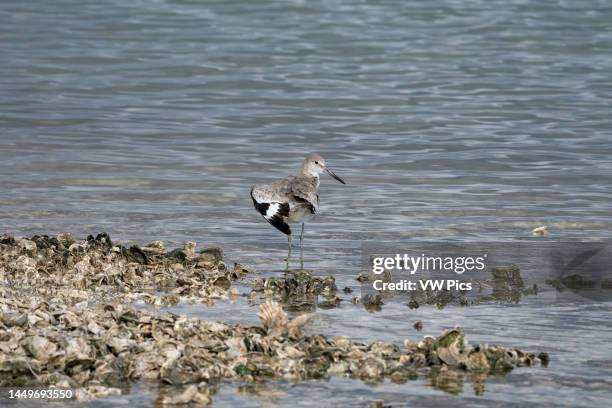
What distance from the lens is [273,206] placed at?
1253 centimetres

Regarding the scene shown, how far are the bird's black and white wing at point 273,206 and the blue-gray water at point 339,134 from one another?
1.71ft

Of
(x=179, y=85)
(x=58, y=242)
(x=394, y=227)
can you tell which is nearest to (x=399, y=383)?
(x=58, y=242)

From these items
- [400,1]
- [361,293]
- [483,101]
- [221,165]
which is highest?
[400,1]

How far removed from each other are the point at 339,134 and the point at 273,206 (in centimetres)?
999

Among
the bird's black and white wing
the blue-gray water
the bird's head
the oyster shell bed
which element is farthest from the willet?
the oyster shell bed

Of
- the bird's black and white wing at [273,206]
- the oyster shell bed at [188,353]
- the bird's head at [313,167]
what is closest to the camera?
the oyster shell bed at [188,353]

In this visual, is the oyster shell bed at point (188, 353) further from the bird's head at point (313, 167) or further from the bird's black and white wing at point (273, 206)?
the bird's head at point (313, 167)

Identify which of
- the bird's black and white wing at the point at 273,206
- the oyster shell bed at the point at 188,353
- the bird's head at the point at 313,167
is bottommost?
the oyster shell bed at the point at 188,353

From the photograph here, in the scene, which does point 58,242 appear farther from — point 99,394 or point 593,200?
point 593,200

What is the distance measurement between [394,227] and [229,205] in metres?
2.41

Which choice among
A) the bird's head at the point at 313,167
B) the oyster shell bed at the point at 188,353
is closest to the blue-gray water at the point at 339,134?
the oyster shell bed at the point at 188,353

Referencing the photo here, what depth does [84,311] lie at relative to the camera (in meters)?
9.38

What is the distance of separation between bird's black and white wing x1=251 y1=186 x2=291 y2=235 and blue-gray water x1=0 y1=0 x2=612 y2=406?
20.6 inches

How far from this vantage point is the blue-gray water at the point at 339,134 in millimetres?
10406
